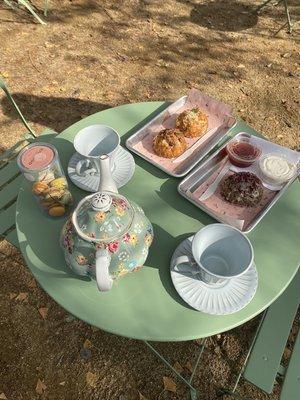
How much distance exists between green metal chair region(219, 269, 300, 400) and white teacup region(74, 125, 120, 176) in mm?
1304

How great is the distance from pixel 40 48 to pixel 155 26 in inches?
68.1

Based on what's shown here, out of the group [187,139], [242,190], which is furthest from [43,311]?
[242,190]

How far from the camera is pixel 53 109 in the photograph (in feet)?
14.3

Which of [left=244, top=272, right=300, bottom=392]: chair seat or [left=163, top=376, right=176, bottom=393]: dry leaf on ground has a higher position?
[left=244, top=272, right=300, bottom=392]: chair seat

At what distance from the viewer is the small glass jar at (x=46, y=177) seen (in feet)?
6.11

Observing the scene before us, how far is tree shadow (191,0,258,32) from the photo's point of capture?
550cm

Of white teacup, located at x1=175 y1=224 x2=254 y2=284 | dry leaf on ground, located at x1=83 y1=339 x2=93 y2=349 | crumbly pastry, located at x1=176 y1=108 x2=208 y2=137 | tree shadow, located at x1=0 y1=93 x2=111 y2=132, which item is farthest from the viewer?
tree shadow, located at x1=0 y1=93 x2=111 y2=132

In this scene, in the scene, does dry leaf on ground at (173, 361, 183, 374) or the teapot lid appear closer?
the teapot lid

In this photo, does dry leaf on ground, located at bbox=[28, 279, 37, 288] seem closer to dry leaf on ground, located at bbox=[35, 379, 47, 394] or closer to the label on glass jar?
dry leaf on ground, located at bbox=[35, 379, 47, 394]

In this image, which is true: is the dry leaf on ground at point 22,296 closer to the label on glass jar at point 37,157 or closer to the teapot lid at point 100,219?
the label on glass jar at point 37,157

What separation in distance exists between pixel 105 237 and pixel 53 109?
324 centimetres

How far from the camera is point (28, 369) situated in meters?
2.70

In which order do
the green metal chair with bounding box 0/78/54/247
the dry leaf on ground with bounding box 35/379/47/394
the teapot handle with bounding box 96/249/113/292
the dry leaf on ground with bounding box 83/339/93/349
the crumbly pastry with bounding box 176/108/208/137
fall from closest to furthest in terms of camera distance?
the teapot handle with bounding box 96/249/113/292, the crumbly pastry with bounding box 176/108/208/137, the green metal chair with bounding box 0/78/54/247, the dry leaf on ground with bounding box 35/379/47/394, the dry leaf on ground with bounding box 83/339/93/349

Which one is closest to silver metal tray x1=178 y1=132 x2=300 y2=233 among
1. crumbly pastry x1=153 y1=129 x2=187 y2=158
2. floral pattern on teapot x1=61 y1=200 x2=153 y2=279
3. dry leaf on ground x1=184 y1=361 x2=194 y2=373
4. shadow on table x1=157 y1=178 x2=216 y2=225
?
shadow on table x1=157 y1=178 x2=216 y2=225
